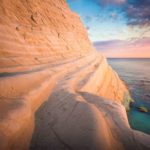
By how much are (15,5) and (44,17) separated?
A: 68.2 inches

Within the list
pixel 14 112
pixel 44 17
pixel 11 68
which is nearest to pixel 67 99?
pixel 14 112

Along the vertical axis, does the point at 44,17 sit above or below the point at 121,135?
above

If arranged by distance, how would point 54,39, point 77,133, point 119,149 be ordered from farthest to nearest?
point 54,39 → point 77,133 → point 119,149

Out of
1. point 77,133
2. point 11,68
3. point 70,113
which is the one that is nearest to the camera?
point 77,133

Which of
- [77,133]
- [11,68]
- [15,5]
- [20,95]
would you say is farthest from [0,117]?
[15,5]

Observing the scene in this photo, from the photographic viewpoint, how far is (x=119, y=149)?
1702 millimetres

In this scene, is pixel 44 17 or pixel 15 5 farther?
pixel 44 17

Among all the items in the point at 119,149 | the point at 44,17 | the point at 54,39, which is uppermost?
the point at 44,17

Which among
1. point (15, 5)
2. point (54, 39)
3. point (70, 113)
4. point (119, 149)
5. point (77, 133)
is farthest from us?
point (54, 39)

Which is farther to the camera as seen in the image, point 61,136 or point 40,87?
point 40,87

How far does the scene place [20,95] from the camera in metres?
2.45

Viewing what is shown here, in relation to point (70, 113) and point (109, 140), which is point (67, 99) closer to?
point (70, 113)

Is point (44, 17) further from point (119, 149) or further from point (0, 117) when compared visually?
point (119, 149)

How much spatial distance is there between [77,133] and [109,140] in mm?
462
